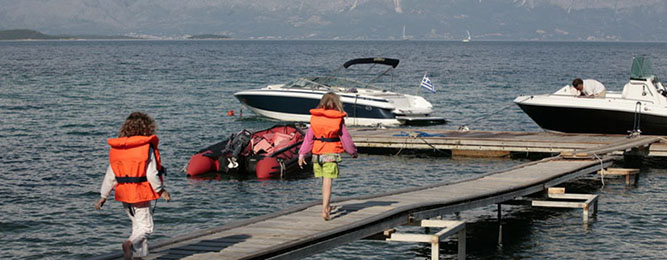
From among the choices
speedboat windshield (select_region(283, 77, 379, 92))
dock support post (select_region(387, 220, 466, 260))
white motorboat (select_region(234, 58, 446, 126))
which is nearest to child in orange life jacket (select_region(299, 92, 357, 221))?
dock support post (select_region(387, 220, 466, 260))

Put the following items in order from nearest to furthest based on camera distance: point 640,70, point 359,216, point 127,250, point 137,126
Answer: point 137,126 → point 127,250 → point 359,216 → point 640,70

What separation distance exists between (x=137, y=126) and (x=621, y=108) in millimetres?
21097

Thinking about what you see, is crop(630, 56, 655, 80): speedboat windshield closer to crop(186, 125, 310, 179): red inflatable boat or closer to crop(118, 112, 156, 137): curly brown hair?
crop(186, 125, 310, 179): red inflatable boat

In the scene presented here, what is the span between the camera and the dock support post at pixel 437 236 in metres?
13.0

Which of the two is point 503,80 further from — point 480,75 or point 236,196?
point 236,196

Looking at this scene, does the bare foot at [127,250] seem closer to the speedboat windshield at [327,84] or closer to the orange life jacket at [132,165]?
the orange life jacket at [132,165]

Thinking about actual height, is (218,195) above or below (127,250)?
below

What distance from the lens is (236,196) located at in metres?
21.4

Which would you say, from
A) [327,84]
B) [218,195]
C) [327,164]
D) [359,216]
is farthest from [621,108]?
[327,164]

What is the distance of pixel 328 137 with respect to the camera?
39.6 ft

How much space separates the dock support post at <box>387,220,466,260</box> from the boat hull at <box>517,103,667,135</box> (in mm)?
14805

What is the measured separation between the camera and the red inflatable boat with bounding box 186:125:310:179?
77.5ft

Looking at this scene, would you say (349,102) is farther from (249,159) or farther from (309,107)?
(249,159)

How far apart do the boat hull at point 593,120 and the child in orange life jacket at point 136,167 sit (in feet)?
67.3
